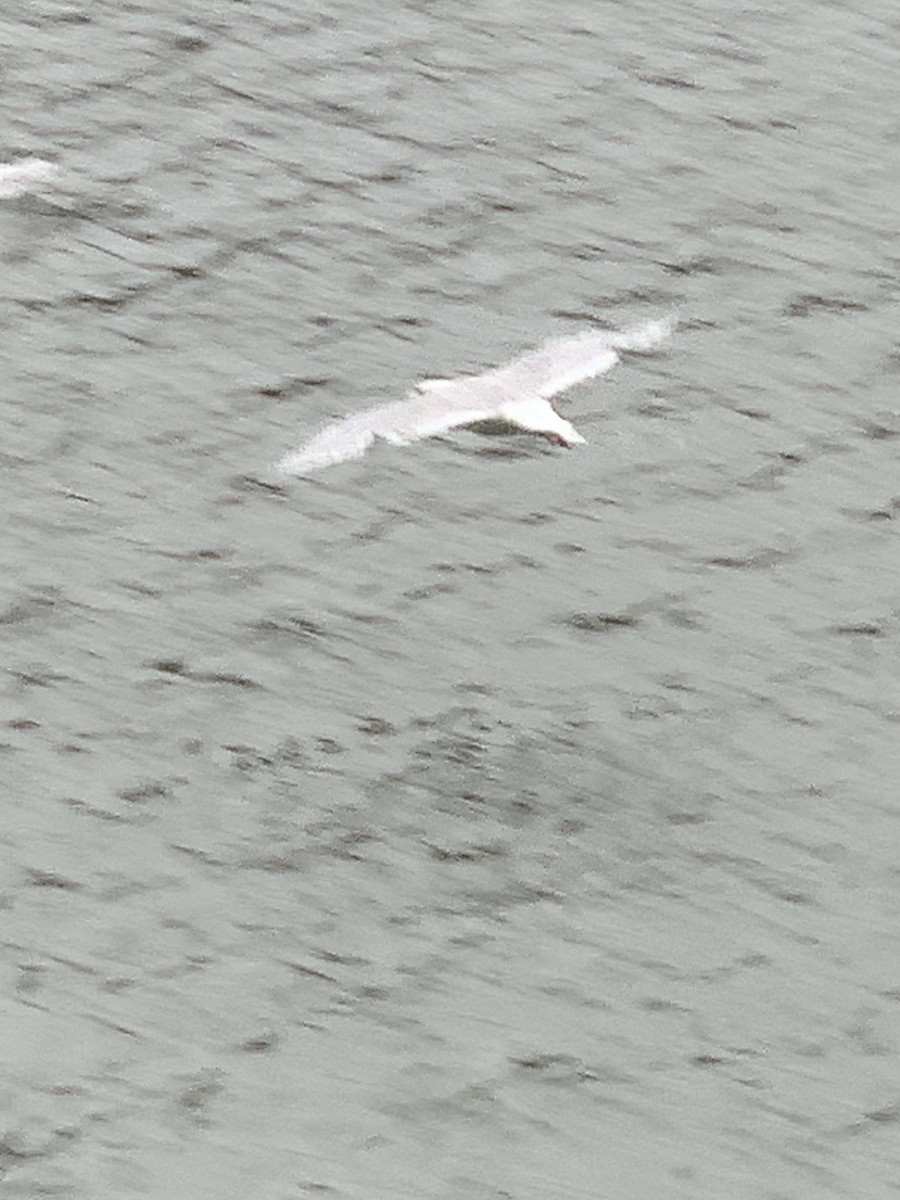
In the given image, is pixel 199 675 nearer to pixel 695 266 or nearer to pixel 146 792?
pixel 146 792

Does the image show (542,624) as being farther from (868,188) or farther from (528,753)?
(868,188)

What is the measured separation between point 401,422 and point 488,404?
0.07ft

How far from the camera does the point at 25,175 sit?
548 mm

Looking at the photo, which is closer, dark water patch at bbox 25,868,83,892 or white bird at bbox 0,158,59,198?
dark water patch at bbox 25,868,83,892

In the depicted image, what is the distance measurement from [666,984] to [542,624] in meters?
0.09

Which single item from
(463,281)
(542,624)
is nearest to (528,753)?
(542,624)

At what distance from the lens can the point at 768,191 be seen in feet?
1.85

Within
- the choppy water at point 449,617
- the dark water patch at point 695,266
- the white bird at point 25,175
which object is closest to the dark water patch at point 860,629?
the choppy water at point 449,617

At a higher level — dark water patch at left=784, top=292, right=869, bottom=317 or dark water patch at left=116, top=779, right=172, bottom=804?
dark water patch at left=784, top=292, right=869, bottom=317

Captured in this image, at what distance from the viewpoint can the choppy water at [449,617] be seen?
41cm

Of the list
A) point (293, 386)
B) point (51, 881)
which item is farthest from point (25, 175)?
point (51, 881)

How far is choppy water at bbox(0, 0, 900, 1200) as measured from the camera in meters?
0.41

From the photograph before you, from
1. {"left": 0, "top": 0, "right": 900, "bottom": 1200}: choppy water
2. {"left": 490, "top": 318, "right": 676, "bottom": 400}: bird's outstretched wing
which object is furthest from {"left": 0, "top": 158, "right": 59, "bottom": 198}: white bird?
{"left": 490, "top": 318, "right": 676, "bottom": 400}: bird's outstretched wing

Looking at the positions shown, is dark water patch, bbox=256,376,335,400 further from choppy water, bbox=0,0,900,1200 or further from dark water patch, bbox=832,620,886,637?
dark water patch, bbox=832,620,886,637
